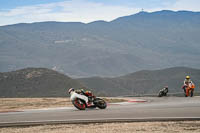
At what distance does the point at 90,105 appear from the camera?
21672mm

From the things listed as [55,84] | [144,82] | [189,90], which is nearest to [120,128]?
[189,90]

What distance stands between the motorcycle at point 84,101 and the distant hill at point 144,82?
88502 millimetres

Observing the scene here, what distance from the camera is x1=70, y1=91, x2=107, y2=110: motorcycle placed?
21.4 metres

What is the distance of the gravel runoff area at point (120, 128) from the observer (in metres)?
13.3

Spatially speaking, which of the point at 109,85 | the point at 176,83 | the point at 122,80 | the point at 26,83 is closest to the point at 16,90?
the point at 26,83

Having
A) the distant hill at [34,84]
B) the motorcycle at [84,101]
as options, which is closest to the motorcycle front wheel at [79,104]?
the motorcycle at [84,101]

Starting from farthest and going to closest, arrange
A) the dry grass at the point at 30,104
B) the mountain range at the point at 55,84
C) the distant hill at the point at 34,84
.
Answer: the mountain range at the point at 55,84
the distant hill at the point at 34,84
the dry grass at the point at 30,104

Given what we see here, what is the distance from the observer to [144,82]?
132 meters

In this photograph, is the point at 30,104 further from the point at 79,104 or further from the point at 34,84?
the point at 34,84

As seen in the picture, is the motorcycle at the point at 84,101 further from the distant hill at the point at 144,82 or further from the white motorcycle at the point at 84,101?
the distant hill at the point at 144,82

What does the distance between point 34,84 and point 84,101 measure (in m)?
65.9

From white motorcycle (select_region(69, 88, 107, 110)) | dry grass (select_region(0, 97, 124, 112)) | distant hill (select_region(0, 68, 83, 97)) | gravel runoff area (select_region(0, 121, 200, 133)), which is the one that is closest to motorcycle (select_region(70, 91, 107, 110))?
white motorcycle (select_region(69, 88, 107, 110))

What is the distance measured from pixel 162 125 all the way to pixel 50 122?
459cm

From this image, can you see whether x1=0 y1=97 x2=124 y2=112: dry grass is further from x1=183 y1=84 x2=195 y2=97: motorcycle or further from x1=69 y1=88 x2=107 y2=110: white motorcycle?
x1=69 y1=88 x2=107 y2=110: white motorcycle
